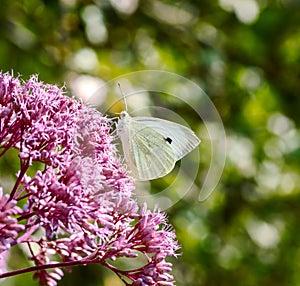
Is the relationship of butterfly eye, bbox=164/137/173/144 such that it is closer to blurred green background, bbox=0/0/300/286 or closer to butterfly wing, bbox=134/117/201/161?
butterfly wing, bbox=134/117/201/161

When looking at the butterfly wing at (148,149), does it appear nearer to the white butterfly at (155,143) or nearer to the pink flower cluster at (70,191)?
the white butterfly at (155,143)

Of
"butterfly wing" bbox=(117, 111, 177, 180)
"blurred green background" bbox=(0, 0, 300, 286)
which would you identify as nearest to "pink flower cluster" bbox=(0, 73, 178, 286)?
"butterfly wing" bbox=(117, 111, 177, 180)

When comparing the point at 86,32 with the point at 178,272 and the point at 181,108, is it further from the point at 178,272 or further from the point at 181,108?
the point at 178,272

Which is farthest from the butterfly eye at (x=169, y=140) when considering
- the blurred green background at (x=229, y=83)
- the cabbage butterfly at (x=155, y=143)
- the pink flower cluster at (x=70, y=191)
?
the blurred green background at (x=229, y=83)

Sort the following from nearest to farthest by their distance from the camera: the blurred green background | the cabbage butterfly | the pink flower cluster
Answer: the pink flower cluster < the cabbage butterfly < the blurred green background

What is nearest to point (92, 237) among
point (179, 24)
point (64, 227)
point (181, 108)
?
point (64, 227)

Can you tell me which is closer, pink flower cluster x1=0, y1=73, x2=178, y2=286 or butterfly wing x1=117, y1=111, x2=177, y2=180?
pink flower cluster x1=0, y1=73, x2=178, y2=286

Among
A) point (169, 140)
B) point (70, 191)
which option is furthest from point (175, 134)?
point (70, 191)

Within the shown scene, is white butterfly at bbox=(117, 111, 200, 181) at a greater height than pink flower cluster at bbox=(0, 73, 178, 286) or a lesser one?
greater
